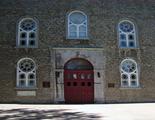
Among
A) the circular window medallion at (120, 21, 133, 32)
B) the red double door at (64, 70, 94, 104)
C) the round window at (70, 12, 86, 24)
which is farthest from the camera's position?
the circular window medallion at (120, 21, 133, 32)

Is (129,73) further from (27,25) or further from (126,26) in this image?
(27,25)

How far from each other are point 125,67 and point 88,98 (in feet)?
11.4

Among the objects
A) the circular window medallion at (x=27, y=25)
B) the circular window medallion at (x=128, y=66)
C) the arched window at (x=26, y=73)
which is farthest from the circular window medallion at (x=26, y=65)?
the circular window medallion at (x=128, y=66)

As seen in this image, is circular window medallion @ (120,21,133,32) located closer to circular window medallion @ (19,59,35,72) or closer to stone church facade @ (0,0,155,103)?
stone church facade @ (0,0,155,103)

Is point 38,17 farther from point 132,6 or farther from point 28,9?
point 132,6

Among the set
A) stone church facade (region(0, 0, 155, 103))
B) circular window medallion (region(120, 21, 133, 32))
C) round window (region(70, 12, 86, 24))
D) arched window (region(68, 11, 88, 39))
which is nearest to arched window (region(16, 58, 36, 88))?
stone church facade (region(0, 0, 155, 103))

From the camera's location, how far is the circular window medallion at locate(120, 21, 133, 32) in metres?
24.8

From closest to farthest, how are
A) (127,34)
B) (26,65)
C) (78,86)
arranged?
1. (26,65)
2. (78,86)
3. (127,34)

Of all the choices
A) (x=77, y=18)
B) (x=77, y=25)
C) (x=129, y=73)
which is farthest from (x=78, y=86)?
(x=77, y=18)

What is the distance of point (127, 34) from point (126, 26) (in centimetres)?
63

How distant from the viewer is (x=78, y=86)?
2356 cm

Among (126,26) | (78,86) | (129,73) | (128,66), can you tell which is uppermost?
(126,26)

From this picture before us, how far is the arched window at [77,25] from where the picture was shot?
79.2 ft

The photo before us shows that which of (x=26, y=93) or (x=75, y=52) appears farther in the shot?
(x=75, y=52)
